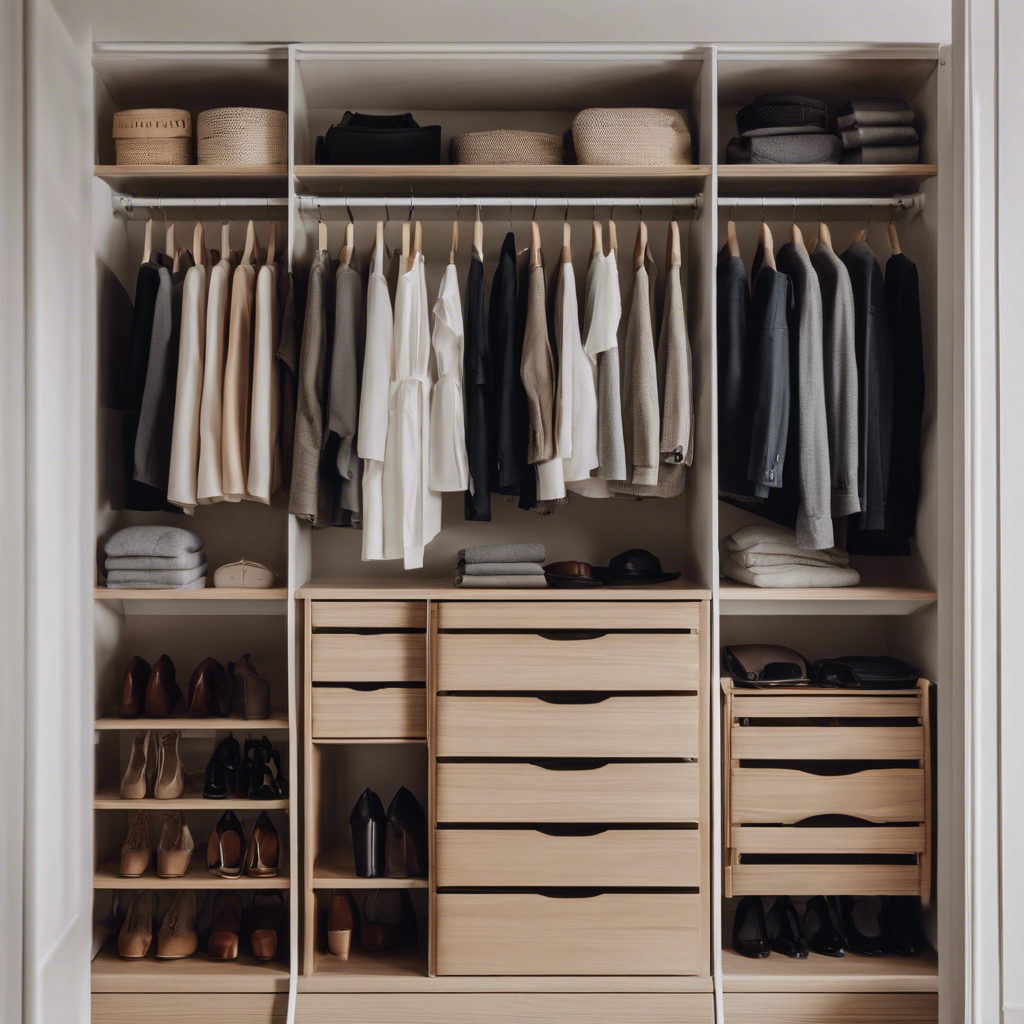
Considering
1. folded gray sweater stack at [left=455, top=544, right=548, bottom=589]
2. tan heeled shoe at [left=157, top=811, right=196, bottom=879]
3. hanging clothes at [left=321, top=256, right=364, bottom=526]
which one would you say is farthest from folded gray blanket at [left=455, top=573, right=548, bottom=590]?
tan heeled shoe at [left=157, top=811, right=196, bottom=879]

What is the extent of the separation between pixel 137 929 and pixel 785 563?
197cm

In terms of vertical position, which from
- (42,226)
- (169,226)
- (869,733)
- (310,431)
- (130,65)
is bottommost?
(869,733)

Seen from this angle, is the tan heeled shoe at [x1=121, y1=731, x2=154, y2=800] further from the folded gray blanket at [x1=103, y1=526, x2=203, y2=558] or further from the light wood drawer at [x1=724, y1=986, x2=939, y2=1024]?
the light wood drawer at [x1=724, y1=986, x2=939, y2=1024]

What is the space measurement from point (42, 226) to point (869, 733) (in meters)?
2.35

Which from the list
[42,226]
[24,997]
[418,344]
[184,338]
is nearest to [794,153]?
[418,344]

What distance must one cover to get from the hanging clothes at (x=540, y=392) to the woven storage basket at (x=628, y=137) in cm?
35

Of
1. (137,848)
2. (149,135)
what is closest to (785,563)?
(137,848)

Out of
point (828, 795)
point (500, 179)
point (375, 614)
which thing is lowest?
point (828, 795)

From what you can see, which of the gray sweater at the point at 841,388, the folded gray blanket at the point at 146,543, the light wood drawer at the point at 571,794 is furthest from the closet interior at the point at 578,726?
the gray sweater at the point at 841,388

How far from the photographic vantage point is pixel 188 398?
2.28m

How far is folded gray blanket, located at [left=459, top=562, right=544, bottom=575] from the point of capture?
232 cm

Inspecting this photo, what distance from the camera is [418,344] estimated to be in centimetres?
230

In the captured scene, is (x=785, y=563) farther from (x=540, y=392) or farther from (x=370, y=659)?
(x=370, y=659)

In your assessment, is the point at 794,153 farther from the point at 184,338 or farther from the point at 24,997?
the point at 24,997
